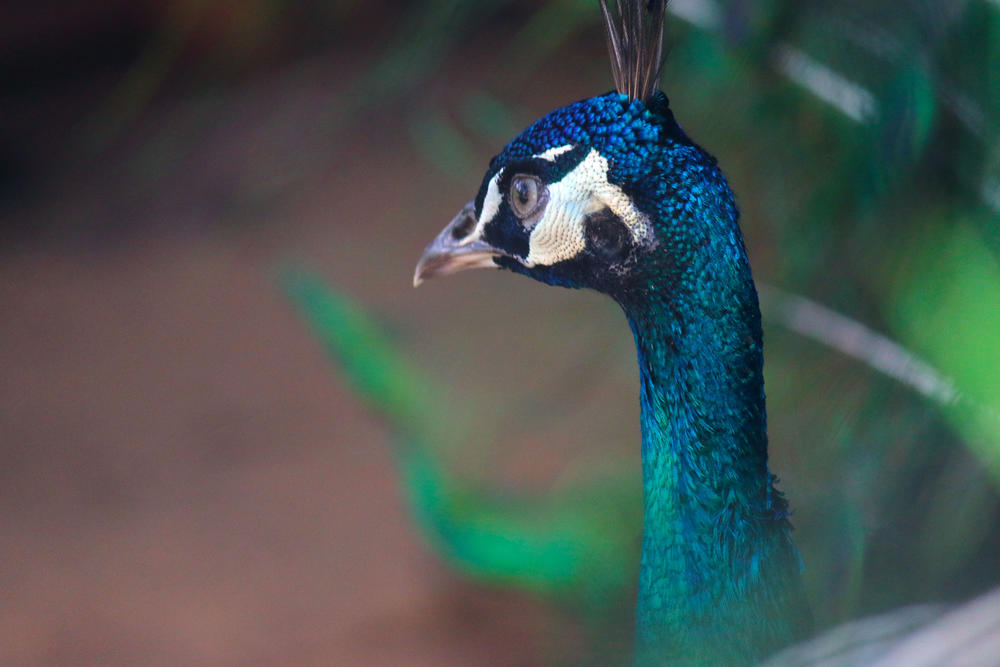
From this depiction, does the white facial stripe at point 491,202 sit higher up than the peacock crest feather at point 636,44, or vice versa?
the peacock crest feather at point 636,44

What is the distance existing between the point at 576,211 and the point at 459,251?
116mm

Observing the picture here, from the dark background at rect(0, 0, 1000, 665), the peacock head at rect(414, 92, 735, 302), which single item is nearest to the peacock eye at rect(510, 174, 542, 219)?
the peacock head at rect(414, 92, 735, 302)

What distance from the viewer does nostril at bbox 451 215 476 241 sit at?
2.39ft

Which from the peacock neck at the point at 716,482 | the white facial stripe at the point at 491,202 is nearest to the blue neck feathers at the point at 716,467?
the peacock neck at the point at 716,482

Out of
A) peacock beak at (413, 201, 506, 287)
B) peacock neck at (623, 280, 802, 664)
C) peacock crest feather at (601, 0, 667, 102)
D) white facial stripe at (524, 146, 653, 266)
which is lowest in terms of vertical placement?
peacock neck at (623, 280, 802, 664)

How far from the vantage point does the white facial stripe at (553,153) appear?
64 cm

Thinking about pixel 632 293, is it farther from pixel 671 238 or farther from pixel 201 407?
pixel 201 407

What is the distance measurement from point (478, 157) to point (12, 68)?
1.87 m

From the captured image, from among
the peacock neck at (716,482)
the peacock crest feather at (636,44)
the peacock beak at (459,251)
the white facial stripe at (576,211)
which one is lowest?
the peacock neck at (716,482)

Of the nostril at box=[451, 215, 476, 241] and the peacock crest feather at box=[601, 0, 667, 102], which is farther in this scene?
the nostril at box=[451, 215, 476, 241]

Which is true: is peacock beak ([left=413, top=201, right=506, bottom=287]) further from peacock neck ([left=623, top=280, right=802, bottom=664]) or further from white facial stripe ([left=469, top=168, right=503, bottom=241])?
peacock neck ([left=623, top=280, right=802, bottom=664])

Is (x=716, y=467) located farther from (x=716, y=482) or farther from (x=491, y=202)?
(x=491, y=202)

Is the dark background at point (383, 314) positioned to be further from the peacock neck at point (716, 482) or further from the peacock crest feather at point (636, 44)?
the peacock crest feather at point (636, 44)

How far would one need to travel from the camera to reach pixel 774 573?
25.5 inches
